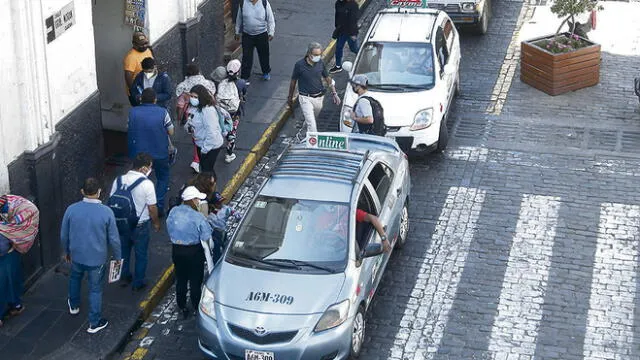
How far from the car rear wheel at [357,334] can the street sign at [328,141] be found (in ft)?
7.70

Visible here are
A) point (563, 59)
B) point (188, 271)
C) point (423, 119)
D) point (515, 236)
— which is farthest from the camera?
point (563, 59)

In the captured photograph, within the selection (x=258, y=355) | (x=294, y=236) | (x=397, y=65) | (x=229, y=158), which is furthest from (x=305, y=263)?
(x=397, y=65)

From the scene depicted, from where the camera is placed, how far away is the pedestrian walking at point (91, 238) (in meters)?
11.8

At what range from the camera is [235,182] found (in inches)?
624

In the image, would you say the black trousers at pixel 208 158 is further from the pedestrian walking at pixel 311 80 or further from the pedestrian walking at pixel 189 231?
the pedestrian walking at pixel 189 231

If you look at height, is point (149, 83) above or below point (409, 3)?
above

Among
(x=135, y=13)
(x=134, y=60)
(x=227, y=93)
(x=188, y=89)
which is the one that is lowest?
(x=227, y=93)

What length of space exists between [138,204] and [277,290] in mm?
2068

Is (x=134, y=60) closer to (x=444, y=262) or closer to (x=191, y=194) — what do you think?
(x=191, y=194)

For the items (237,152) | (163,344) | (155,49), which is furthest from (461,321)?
(155,49)

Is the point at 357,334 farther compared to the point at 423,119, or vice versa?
the point at 423,119

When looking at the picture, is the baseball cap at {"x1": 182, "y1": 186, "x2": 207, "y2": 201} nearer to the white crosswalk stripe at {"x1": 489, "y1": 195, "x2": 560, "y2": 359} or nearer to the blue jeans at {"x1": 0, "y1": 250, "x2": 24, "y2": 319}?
the blue jeans at {"x1": 0, "y1": 250, "x2": 24, "y2": 319}

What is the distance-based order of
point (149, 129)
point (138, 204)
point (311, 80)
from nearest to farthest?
point (138, 204)
point (149, 129)
point (311, 80)

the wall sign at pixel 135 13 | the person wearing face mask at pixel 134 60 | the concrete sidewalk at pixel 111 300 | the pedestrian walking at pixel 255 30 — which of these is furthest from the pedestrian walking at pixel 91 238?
the pedestrian walking at pixel 255 30
